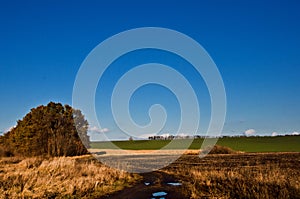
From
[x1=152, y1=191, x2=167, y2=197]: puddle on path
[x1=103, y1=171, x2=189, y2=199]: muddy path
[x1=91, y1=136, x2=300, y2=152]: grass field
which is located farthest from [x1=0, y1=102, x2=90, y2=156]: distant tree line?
[x1=152, y1=191, x2=167, y2=197]: puddle on path

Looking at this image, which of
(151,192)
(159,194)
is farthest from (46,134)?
(159,194)

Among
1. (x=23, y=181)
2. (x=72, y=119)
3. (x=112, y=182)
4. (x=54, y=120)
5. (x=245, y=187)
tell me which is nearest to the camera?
(x=245, y=187)

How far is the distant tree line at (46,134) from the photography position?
49.5m

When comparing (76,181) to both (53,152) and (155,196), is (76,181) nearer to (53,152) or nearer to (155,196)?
(155,196)

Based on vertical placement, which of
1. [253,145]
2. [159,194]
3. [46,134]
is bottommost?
[159,194]

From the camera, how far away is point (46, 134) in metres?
51.1

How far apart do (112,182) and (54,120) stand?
36.8m

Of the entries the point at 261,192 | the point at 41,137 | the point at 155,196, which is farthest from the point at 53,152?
the point at 261,192

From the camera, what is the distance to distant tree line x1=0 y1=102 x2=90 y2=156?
49.5m

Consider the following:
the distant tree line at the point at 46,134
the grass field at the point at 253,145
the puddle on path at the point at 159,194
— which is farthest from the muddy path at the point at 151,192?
the grass field at the point at 253,145

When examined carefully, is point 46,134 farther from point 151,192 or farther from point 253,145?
point 253,145

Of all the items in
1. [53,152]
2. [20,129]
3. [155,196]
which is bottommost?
[155,196]

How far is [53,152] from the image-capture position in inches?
1884

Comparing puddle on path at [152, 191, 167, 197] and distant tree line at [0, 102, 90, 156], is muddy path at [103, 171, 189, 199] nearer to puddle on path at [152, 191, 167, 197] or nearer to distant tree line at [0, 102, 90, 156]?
puddle on path at [152, 191, 167, 197]
